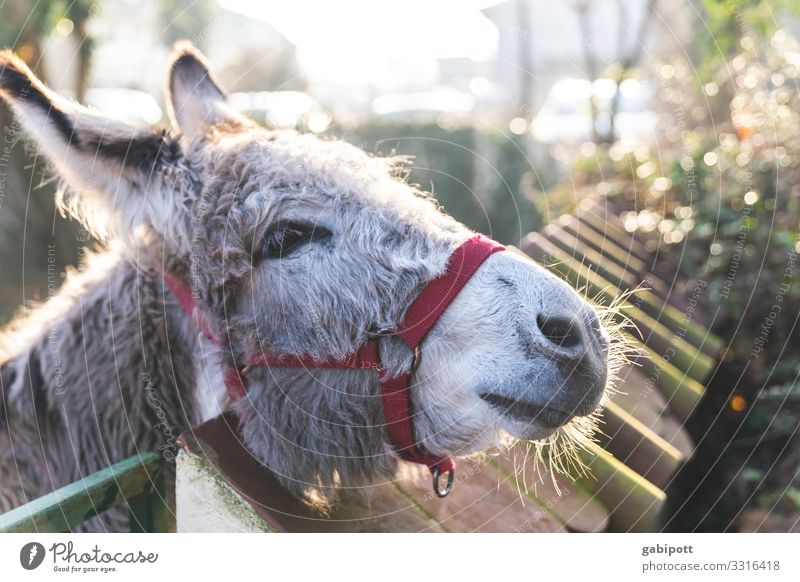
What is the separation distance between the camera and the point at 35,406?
1673mm

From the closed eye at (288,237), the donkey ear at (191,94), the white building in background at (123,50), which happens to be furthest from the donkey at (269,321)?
the white building in background at (123,50)

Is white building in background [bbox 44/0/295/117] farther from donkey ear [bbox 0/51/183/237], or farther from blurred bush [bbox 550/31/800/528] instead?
donkey ear [bbox 0/51/183/237]

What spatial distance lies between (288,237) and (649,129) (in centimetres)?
452

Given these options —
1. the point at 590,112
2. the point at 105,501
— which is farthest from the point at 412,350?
the point at 590,112

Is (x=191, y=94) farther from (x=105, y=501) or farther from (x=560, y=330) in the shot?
(x=560, y=330)

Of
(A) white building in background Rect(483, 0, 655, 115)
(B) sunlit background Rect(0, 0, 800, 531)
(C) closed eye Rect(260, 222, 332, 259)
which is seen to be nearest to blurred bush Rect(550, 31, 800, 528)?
(B) sunlit background Rect(0, 0, 800, 531)

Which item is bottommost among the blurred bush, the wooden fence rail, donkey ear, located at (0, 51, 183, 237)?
the blurred bush

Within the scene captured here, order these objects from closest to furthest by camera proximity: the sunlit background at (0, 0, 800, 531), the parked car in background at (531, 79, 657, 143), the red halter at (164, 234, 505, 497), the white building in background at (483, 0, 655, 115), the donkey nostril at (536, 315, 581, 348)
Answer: the donkey nostril at (536, 315, 581, 348) → the red halter at (164, 234, 505, 497) → the sunlit background at (0, 0, 800, 531) → the white building in background at (483, 0, 655, 115) → the parked car in background at (531, 79, 657, 143)

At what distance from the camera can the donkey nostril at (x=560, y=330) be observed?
1312 millimetres

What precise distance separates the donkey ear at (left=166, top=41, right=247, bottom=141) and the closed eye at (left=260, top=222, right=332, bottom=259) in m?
0.57

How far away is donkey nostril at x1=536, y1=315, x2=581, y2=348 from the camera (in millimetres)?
1312

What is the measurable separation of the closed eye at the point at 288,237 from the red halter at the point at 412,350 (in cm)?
24
